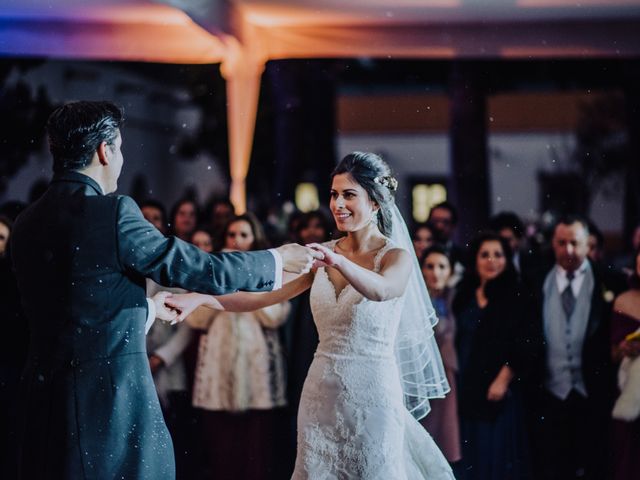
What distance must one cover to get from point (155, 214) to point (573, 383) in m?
3.09

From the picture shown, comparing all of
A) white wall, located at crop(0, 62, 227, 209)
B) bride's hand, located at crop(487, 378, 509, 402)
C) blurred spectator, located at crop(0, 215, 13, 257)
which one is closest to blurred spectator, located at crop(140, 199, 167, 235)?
blurred spectator, located at crop(0, 215, 13, 257)

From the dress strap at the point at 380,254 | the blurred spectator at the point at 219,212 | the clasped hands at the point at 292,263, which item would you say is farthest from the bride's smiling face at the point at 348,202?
the blurred spectator at the point at 219,212

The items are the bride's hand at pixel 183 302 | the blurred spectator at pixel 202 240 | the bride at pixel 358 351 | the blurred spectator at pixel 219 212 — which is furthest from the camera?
the blurred spectator at pixel 219 212

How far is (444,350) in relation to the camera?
18.8ft

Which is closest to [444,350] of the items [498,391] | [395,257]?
[498,391]

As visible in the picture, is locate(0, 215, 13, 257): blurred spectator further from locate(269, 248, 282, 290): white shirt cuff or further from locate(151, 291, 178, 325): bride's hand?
locate(269, 248, 282, 290): white shirt cuff

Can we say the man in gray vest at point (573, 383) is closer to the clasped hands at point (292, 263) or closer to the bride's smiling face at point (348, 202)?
the bride's smiling face at point (348, 202)

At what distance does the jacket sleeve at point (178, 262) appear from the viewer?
129 inches

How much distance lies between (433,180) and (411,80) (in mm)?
5110

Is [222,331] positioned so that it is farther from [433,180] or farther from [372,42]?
Result: [433,180]

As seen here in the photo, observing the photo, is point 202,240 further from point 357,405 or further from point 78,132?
point 78,132

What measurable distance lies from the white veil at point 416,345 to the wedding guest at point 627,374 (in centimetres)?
131

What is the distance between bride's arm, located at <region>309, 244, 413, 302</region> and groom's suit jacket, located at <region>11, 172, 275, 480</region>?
51cm

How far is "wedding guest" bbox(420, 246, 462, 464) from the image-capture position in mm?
5523
